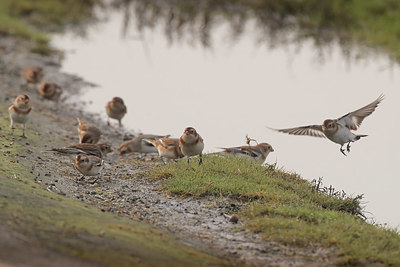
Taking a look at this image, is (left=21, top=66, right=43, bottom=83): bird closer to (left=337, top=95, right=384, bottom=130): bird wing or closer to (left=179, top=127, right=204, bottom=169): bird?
(left=179, top=127, right=204, bottom=169): bird

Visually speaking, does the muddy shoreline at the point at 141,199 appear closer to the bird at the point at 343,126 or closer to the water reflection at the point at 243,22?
the bird at the point at 343,126

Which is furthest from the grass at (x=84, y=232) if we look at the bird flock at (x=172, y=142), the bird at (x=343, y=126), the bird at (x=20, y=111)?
the bird at (x=343, y=126)

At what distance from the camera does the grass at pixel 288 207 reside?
6.30 m

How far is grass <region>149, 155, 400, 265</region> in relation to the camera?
6.30m

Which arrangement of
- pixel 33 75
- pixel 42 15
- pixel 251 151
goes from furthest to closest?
pixel 42 15, pixel 33 75, pixel 251 151

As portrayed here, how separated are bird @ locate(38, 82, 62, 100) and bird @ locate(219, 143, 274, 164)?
15.4ft

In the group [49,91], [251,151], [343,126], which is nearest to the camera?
[343,126]

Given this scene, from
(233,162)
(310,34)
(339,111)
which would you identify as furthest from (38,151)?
(310,34)

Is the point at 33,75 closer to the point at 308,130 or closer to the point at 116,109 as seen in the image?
the point at 116,109

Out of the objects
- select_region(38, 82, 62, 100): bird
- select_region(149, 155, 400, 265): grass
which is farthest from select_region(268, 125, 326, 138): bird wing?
select_region(38, 82, 62, 100): bird

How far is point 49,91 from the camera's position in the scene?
13.2 meters

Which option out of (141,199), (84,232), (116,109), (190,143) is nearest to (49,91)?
(116,109)

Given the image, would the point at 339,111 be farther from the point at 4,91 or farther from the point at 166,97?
the point at 4,91

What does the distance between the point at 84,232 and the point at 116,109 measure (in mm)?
6954
